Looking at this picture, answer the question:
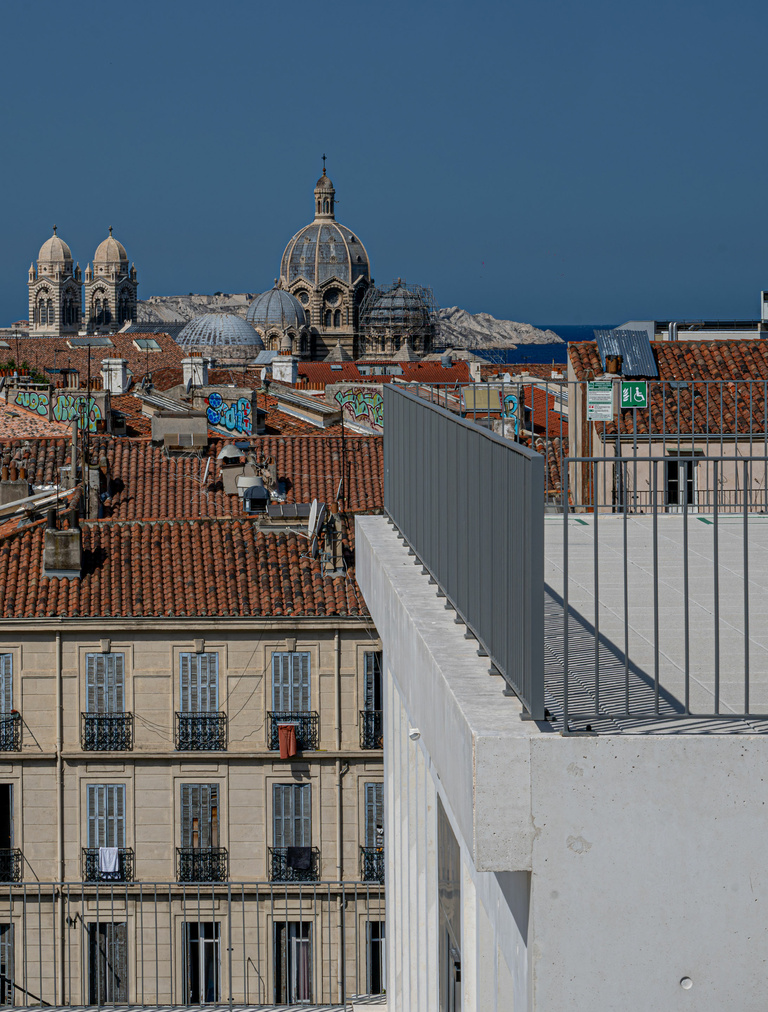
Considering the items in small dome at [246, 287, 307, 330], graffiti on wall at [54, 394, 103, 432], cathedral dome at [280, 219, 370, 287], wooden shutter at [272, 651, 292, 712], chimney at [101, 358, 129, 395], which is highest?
cathedral dome at [280, 219, 370, 287]

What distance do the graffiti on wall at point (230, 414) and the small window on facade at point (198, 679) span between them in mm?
18942

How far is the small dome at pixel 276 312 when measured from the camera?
17162 centimetres

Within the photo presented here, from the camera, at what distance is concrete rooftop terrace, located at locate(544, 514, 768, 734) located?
4410 mm

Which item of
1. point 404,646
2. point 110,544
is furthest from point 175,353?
point 404,646

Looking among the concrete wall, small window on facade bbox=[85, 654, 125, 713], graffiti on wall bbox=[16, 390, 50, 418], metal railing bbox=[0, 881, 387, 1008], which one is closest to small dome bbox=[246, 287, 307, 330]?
graffiti on wall bbox=[16, 390, 50, 418]

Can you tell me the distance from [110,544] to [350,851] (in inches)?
241

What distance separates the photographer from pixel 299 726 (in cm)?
2281

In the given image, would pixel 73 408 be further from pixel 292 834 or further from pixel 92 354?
pixel 92 354

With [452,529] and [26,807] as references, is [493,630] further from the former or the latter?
[26,807]

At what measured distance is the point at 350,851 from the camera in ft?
74.5

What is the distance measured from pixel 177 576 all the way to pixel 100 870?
14.7 feet

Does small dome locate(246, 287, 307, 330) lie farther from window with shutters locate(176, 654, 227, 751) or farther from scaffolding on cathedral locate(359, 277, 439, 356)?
window with shutters locate(176, 654, 227, 751)

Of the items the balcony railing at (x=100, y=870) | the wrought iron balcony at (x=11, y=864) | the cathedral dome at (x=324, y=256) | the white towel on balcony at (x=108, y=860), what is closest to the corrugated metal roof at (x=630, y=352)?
the balcony railing at (x=100, y=870)

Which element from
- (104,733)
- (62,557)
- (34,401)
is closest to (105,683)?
(104,733)
